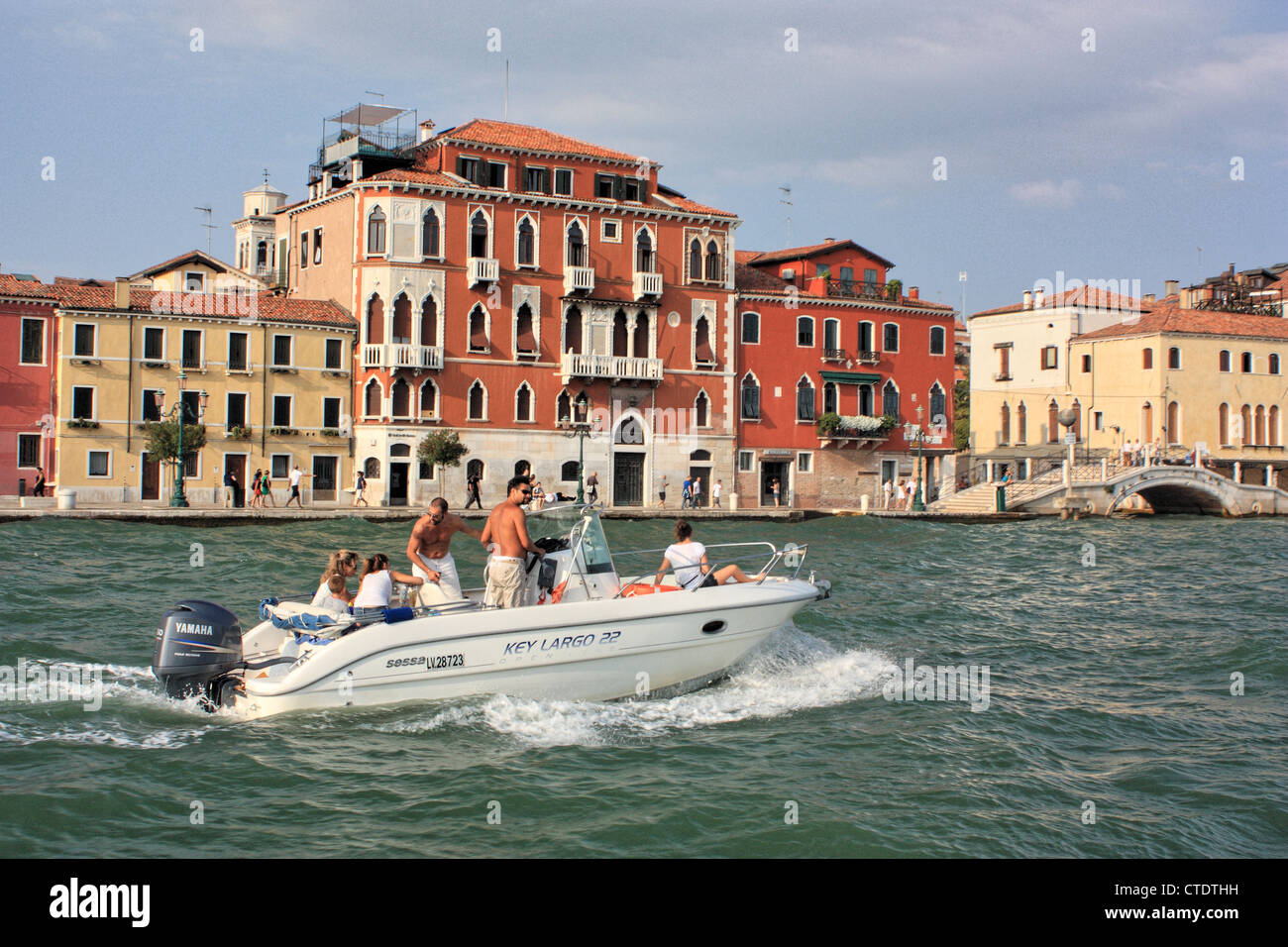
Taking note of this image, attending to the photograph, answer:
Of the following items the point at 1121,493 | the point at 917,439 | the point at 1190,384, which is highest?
the point at 1190,384

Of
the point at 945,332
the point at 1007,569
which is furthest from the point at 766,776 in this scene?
the point at 945,332

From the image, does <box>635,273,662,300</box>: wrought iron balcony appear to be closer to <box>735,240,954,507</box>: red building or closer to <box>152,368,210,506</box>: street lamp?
<box>735,240,954,507</box>: red building

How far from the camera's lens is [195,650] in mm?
9797

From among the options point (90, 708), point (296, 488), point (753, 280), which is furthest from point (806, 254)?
point (90, 708)

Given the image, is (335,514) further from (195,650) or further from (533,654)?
(533,654)

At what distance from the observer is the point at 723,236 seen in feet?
145

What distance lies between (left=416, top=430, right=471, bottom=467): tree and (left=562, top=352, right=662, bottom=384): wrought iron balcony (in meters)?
4.80

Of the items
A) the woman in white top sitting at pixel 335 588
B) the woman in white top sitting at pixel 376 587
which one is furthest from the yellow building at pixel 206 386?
the woman in white top sitting at pixel 376 587

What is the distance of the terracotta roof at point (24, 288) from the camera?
38312 mm
